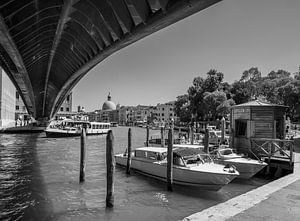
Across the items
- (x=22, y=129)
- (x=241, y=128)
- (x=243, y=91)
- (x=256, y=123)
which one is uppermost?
(x=243, y=91)

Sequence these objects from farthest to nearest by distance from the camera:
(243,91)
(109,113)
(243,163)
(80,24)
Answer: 1. (109,113)
2. (243,91)
3. (80,24)
4. (243,163)

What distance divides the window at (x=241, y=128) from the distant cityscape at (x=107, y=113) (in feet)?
171

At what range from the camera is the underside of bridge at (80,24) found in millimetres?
8938

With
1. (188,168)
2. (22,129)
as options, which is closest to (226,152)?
(188,168)

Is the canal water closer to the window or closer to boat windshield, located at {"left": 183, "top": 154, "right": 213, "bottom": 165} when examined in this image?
boat windshield, located at {"left": 183, "top": 154, "right": 213, "bottom": 165}

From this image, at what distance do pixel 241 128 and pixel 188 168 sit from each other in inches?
213

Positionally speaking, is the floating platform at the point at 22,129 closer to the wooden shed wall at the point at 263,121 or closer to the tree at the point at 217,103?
the tree at the point at 217,103

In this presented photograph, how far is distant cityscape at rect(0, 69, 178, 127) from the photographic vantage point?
222ft

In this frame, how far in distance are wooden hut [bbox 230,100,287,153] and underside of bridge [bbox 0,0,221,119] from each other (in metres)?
7.79

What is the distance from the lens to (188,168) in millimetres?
11719

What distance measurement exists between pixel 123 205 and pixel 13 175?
878cm

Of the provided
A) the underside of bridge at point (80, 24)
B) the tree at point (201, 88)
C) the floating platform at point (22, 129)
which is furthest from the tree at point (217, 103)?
the floating platform at point (22, 129)

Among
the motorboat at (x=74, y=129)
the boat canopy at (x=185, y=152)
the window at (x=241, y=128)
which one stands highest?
the window at (x=241, y=128)

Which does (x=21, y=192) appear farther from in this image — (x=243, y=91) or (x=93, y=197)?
(x=243, y=91)
